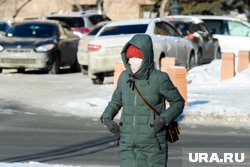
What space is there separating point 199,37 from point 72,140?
11.7m

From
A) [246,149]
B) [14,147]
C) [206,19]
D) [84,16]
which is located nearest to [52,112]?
[14,147]

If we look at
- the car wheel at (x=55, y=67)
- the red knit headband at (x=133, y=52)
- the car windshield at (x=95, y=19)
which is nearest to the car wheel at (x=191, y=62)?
the car wheel at (x=55, y=67)

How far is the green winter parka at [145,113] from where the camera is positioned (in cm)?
607

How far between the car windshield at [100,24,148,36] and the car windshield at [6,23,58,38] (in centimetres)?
360

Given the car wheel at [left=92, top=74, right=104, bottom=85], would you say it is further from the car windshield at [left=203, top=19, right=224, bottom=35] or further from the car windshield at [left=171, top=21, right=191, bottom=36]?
the car windshield at [left=203, top=19, right=224, bottom=35]

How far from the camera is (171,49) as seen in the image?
2031cm

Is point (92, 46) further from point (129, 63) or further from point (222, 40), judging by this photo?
point (129, 63)

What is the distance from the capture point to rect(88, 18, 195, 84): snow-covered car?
18.9 m

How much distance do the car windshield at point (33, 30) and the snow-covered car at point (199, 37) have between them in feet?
12.0

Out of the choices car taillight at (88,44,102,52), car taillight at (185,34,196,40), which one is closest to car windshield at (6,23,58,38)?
car taillight at (185,34,196,40)

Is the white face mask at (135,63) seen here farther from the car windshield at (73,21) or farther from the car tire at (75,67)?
the car windshield at (73,21)

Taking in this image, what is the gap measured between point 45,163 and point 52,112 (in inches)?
234

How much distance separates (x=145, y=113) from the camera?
20.0 feet

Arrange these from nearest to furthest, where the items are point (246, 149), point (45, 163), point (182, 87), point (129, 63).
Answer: point (129, 63)
point (45, 163)
point (246, 149)
point (182, 87)
